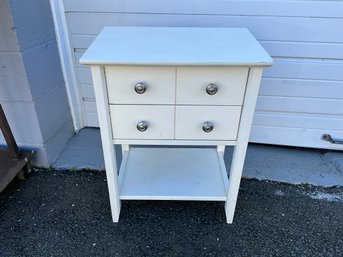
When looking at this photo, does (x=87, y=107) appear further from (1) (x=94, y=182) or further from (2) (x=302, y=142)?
Result: (2) (x=302, y=142)

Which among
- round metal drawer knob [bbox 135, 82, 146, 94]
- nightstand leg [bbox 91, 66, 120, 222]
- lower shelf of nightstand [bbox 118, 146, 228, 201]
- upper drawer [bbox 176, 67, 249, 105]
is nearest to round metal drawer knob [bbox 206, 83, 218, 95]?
upper drawer [bbox 176, 67, 249, 105]

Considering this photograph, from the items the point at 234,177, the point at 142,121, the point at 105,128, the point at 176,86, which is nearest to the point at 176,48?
the point at 176,86

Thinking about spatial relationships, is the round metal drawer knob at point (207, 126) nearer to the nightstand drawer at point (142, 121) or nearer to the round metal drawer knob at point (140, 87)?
the nightstand drawer at point (142, 121)

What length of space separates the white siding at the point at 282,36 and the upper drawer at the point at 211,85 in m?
0.77

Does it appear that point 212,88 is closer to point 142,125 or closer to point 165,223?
point 142,125

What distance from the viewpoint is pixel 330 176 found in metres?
1.81

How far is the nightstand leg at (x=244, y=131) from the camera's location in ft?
3.45

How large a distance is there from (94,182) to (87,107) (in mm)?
636

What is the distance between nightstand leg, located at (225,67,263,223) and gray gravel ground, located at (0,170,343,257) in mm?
173

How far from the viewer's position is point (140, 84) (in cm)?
107

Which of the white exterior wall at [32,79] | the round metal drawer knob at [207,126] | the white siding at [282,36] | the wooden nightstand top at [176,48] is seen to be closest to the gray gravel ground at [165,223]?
the white exterior wall at [32,79]

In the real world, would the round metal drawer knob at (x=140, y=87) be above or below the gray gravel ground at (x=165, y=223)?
above

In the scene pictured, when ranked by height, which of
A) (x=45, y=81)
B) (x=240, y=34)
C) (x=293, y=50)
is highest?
(x=240, y=34)

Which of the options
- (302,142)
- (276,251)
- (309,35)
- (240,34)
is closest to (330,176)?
(302,142)
